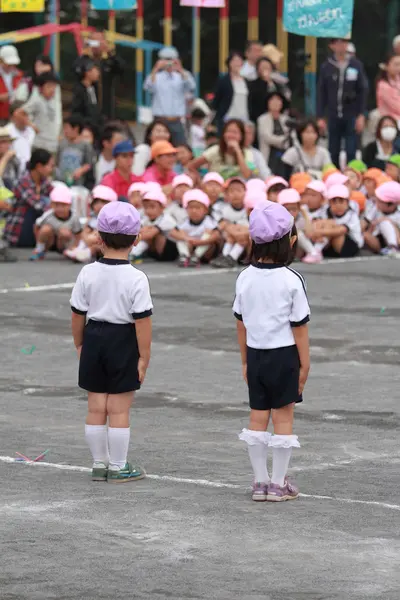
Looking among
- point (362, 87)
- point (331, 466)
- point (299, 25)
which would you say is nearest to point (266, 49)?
point (362, 87)

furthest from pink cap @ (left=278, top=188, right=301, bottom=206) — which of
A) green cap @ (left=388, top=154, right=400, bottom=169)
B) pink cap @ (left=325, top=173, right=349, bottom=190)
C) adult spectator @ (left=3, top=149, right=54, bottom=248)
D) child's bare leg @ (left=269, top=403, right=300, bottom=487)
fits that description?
child's bare leg @ (left=269, top=403, right=300, bottom=487)

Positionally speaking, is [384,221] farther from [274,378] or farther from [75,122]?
[274,378]

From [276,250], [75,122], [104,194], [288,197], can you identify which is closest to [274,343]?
[276,250]

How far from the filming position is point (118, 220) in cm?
749

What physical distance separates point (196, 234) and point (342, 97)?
584 cm

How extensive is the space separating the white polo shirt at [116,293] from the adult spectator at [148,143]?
12157 mm

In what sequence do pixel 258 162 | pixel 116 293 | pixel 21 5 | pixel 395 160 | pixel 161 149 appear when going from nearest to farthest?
pixel 116 293, pixel 161 149, pixel 258 162, pixel 395 160, pixel 21 5

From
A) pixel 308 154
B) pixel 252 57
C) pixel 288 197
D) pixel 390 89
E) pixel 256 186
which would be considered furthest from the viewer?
pixel 252 57

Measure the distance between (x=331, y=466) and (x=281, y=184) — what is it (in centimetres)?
975

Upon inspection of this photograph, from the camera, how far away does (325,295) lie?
14.6 metres

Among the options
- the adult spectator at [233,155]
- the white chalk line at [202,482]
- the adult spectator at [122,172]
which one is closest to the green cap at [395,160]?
the adult spectator at [233,155]

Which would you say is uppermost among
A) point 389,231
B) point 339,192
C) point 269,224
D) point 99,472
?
point 269,224

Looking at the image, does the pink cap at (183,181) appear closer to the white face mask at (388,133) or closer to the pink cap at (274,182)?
the pink cap at (274,182)

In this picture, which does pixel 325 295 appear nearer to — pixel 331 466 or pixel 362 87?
pixel 331 466
